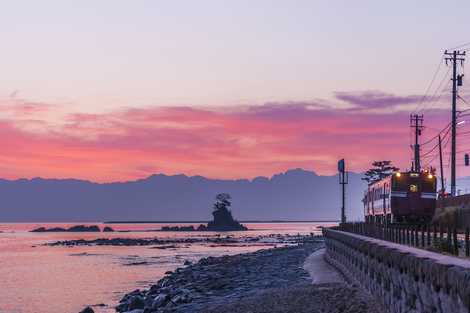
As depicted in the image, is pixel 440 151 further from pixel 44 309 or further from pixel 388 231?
pixel 388 231

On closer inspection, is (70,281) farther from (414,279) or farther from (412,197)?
(414,279)

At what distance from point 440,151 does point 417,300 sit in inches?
3200

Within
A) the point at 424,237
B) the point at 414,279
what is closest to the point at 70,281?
the point at 424,237

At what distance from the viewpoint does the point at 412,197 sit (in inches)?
1837

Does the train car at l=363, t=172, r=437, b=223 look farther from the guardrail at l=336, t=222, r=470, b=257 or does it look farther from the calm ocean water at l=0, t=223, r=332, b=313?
the calm ocean water at l=0, t=223, r=332, b=313

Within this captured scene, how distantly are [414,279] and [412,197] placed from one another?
36745 millimetres

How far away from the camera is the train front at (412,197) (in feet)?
152

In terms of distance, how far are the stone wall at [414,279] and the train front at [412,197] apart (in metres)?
26.5

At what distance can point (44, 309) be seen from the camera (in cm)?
4784

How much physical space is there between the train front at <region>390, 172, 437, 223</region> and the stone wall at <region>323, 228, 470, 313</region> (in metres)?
26.5

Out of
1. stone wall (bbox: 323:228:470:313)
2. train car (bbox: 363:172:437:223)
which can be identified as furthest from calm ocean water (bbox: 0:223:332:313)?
stone wall (bbox: 323:228:470:313)

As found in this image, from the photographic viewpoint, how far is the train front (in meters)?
46.4

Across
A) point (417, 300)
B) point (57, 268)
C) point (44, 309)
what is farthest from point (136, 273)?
point (417, 300)

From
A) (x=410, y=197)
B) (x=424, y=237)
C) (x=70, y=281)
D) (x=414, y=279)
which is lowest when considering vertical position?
(x=70, y=281)
